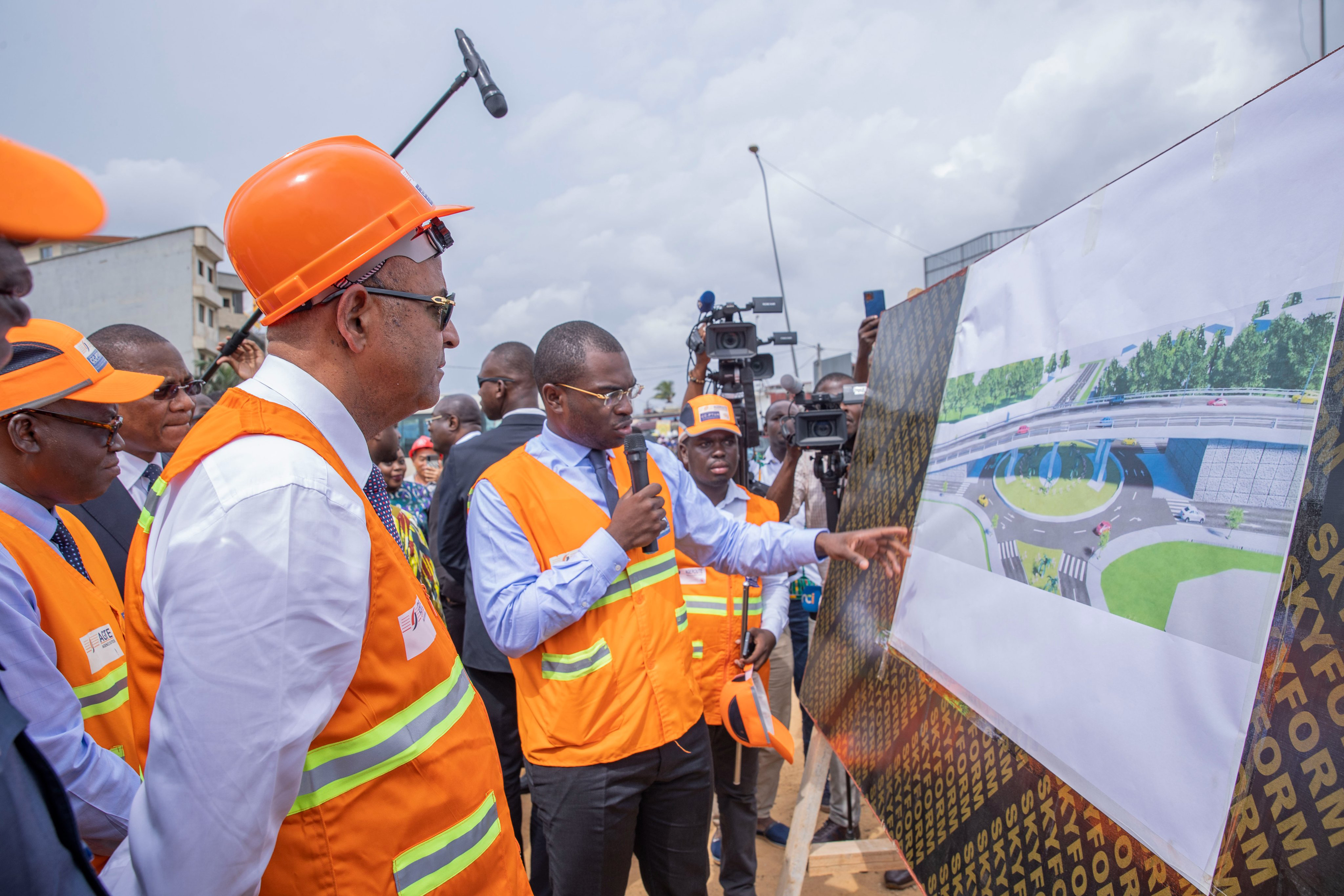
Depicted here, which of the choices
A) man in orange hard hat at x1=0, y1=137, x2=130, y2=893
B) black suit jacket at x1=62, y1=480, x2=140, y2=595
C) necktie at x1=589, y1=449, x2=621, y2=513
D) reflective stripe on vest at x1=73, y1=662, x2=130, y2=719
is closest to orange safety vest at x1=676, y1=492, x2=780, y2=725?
necktie at x1=589, y1=449, x2=621, y2=513

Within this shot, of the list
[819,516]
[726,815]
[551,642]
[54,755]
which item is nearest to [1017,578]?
[551,642]

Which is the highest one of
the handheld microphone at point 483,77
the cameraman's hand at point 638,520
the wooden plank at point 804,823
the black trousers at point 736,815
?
the handheld microphone at point 483,77

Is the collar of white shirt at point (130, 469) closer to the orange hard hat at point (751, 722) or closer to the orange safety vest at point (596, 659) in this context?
the orange safety vest at point (596, 659)

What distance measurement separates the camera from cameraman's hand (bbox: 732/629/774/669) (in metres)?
3.07

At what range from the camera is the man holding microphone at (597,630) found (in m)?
2.00

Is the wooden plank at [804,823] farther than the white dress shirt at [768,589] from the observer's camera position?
No

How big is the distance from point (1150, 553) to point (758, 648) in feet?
7.05

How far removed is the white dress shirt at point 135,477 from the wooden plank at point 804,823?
267 centimetres

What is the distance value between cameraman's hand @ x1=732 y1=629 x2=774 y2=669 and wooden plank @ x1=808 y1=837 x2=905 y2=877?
2.74 feet

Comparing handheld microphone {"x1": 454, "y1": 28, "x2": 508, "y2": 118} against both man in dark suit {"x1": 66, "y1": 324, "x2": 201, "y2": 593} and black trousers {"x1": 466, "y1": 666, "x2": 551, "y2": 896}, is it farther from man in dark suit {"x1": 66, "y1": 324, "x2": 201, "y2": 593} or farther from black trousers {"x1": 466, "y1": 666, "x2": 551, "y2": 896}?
black trousers {"x1": 466, "y1": 666, "x2": 551, "y2": 896}

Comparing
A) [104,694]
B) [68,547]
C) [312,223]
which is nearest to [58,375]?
[68,547]

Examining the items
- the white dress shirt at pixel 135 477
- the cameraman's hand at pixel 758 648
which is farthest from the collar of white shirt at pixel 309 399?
the cameraman's hand at pixel 758 648

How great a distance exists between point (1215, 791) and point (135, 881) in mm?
1401

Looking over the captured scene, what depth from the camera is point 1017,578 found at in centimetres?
143
